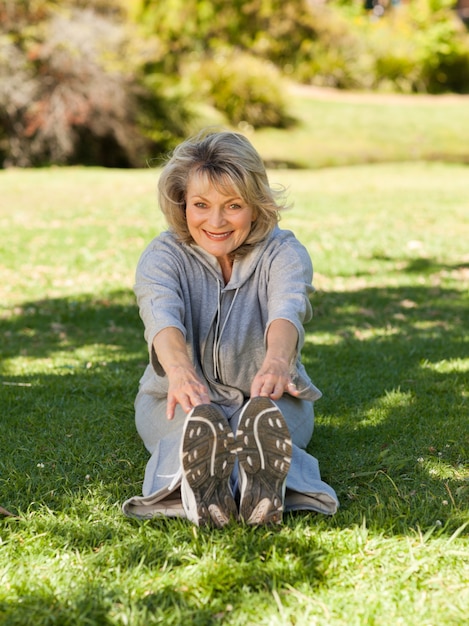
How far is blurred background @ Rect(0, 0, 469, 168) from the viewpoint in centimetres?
1900

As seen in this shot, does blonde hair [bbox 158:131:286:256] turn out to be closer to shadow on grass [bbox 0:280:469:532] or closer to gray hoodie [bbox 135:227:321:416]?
gray hoodie [bbox 135:227:321:416]

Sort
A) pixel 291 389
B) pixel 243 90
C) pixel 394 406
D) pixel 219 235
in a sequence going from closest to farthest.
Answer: pixel 291 389 < pixel 219 235 < pixel 394 406 < pixel 243 90

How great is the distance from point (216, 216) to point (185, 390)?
0.76 metres

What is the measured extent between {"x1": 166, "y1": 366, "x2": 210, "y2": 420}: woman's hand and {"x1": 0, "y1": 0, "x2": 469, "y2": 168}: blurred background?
14.0m

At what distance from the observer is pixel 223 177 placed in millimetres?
3137

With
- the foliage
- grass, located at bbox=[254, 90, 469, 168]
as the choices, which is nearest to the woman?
the foliage

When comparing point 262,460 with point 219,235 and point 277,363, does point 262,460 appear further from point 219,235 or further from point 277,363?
point 219,235

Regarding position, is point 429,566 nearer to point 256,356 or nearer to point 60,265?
point 256,356

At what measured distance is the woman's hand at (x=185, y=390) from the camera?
9.14 ft

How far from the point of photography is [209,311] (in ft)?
11.0

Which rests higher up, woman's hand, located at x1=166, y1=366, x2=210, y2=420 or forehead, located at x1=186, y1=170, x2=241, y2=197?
forehead, located at x1=186, y1=170, x2=241, y2=197

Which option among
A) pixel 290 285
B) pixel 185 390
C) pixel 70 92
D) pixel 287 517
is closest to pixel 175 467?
pixel 185 390

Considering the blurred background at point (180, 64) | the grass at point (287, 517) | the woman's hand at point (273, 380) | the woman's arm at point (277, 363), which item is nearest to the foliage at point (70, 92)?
the blurred background at point (180, 64)

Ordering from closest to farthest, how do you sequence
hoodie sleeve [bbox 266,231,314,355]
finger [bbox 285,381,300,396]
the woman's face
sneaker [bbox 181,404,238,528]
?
sneaker [bbox 181,404,238,528] < finger [bbox 285,381,300,396] < hoodie sleeve [bbox 266,231,314,355] < the woman's face
